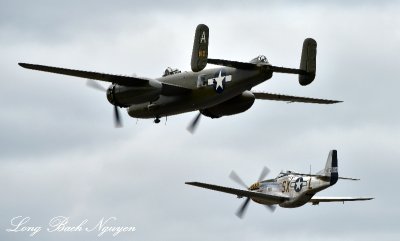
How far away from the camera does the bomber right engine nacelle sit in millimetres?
77000

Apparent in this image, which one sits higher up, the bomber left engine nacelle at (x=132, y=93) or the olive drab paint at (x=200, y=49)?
the olive drab paint at (x=200, y=49)

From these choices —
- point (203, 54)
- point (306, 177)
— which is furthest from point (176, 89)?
point (306, 177)

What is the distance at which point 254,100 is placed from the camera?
84062mm

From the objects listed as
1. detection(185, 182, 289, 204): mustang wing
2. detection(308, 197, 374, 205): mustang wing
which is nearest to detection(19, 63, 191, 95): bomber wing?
detection(185, 182, 289, 204): mustang wing

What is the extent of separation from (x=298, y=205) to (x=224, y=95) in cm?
1814

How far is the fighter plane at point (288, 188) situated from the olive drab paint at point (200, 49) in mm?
16764

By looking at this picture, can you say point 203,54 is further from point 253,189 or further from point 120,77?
point 253,189

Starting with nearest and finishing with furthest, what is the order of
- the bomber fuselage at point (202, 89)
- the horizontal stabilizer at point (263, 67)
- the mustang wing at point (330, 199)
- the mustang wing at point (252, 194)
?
the horizontal stabilizer at point (263, 67) < the bomber fuselage at point (202, 89) < the mustang wing at point (252, 194) < the mustang wing at point (330, 199)

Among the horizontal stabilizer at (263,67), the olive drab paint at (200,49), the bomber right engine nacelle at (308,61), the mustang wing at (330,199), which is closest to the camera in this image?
the olive drab paint at (200,49)

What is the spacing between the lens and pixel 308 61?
254ft

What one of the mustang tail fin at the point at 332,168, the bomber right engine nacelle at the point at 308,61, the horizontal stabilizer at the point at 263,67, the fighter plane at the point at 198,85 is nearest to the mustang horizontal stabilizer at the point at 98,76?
the fighter plane at the point at 198,85

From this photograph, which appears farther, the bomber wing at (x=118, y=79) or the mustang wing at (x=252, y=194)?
the mustang wing at (x=252, y=194)

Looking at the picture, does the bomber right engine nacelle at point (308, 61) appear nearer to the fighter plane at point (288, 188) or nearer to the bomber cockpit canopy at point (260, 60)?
the bomber cockpit canopy at point (260, 60)

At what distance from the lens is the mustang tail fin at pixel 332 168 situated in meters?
92.2
